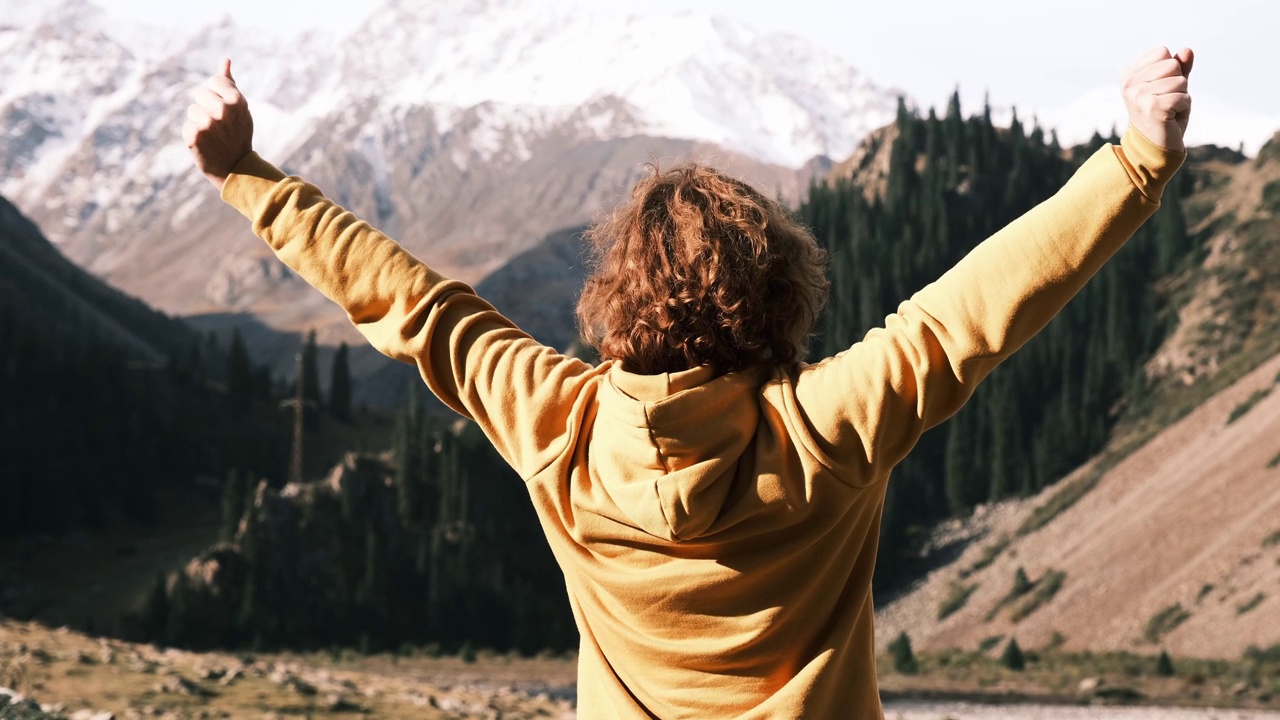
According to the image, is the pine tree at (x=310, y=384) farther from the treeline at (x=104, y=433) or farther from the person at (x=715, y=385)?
the person at (x=715, y=385)

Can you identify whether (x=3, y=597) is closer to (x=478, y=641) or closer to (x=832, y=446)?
(x=478, y=641)

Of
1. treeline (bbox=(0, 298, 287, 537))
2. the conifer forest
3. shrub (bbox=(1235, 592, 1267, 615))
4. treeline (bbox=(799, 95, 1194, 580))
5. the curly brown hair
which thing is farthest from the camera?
treeline (bbox=(0, 298, 287, 537))

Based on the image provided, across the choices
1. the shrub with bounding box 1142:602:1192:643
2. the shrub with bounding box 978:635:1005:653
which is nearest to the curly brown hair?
the shrub with bounding box 1142:602:1192:643

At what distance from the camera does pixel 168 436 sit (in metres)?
106

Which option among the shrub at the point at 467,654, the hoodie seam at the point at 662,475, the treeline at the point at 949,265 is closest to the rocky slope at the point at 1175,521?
the treeline at the point at 949,265

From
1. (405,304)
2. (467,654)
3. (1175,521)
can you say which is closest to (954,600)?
(1175,521)

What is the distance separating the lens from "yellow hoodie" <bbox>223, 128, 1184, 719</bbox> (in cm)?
310

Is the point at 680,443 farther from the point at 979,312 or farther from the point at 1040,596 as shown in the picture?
the point at 1040,596

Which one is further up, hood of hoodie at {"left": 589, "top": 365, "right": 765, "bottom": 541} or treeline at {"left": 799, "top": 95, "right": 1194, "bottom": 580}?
treeline at {"left": 799, "top": 95, "right": 1194, "bottom": 580}

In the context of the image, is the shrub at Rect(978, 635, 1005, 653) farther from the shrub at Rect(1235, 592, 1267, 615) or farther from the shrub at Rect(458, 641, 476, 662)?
the shrub at Rect(458, 641, 476, 662)

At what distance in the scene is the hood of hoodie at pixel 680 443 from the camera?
3.24m

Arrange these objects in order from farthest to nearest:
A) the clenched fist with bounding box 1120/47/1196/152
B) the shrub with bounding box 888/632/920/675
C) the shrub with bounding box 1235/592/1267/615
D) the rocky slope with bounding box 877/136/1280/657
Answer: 1. the shrub with bounding box 888/632/920/675
2. the rocky slope with bounding box 877/136/1280/657
3. the shrub with bounding box 1235/592/1267/615
4. the clenched fist with bounding box 1120/47/1196/152

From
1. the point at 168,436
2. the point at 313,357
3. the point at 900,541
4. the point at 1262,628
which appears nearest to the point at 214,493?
the point at 168,436

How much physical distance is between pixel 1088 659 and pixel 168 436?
72713mm
